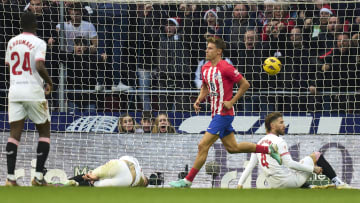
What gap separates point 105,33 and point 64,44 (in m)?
0.85

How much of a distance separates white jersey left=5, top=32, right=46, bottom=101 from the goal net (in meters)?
3.75

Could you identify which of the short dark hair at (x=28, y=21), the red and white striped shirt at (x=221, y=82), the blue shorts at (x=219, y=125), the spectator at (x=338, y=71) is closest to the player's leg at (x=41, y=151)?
the short dark hair at (x=28, y=21)

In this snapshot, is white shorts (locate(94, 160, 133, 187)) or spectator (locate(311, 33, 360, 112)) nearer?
white shorts (locate(94, 160, 133, 187))

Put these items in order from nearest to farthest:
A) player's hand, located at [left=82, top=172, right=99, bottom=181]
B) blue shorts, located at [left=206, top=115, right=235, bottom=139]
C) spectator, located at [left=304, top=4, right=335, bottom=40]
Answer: blue shorts, located at [left=206, top=115, right=235, bottom=139] → player's hand, located at [left=82, top=172, right=99, bottom=181] → spectator, located at [left=304, top=4, right=335, bottom=40]

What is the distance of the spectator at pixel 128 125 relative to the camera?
13.3 m

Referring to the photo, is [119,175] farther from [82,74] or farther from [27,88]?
[82,74]

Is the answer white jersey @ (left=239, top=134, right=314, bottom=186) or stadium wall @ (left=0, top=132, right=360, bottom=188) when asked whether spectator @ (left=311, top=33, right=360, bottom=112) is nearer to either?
stadium wall @ (left=0, top=132, right=360, bottom=188)

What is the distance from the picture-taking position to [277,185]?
11344 millimetres

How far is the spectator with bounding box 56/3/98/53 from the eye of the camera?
13.8 metres

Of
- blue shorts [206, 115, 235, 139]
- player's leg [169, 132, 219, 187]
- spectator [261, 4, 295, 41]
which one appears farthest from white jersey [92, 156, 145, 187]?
spectator [261, 4, 295, 41]

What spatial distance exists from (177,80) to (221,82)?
3.22 m

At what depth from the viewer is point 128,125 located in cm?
1339

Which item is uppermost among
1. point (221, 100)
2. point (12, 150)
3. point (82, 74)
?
point (82, 74)

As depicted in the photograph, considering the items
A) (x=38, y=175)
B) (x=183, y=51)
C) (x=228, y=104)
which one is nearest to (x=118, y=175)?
(x=38, y=175)
